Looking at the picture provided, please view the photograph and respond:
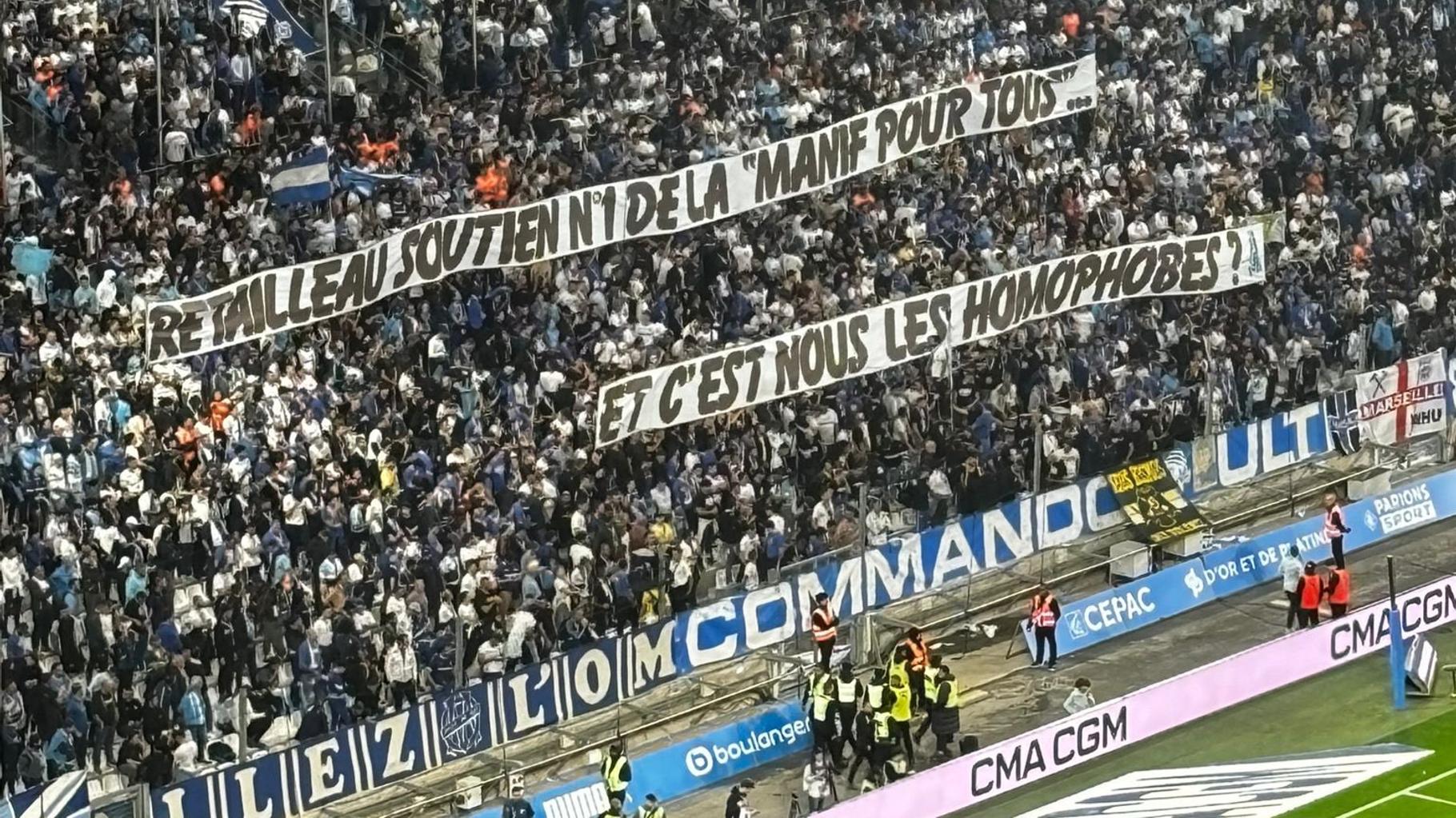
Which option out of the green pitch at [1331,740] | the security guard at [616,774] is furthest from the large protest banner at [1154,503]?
the security guard at [616,774]

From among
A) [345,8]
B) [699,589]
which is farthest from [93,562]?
[345,8]

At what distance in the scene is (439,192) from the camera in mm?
36438

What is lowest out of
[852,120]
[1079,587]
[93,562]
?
[1079,587]

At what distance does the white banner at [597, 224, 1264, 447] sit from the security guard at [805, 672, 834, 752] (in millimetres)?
4308

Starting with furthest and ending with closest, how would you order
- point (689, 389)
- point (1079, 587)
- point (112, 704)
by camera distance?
point (1079, 587), point (689, 389), point (112, 704)

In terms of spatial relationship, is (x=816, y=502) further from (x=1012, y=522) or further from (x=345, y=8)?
(x=345, y=8)

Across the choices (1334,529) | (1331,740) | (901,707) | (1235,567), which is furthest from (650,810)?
(1334,529)

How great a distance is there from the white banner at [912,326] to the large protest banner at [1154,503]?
7.93ft

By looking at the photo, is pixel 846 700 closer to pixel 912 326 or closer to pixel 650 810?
pixel 650 810

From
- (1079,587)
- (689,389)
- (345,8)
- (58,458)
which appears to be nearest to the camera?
(58,458)

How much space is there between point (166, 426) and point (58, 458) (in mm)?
1364

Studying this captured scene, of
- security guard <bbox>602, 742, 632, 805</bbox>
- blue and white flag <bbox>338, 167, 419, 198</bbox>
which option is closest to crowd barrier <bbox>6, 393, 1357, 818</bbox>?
security guard <bbox>602, 742, 632, 805</bbox>

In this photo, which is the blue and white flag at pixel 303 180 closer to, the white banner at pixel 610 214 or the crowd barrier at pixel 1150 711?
the white banner at pixel 610 214

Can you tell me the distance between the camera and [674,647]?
1266 inches
